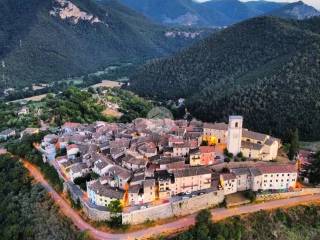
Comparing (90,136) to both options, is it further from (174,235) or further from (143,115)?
(143,115)

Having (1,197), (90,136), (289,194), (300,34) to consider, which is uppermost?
(300,34)

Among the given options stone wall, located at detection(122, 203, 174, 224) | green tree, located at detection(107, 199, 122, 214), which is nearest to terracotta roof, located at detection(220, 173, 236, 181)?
stone wall, located at detection(122, 203, 174, 224)

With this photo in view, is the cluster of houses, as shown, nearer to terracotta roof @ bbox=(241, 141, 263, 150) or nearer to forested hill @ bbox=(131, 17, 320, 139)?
terracotta roof @ bbox=(241, 141, 263, 150)

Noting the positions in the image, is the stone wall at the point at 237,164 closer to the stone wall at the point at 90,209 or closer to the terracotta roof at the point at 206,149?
the terracotta roof at the point at 206,149

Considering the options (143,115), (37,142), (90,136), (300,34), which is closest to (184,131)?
(90,136)

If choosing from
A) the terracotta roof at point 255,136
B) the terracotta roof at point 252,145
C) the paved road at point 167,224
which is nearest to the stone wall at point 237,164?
the terracotta roof at point 252,145
